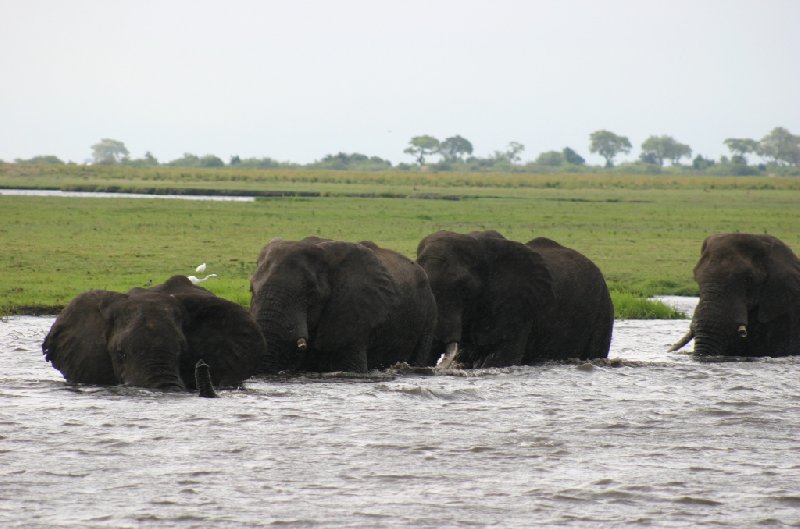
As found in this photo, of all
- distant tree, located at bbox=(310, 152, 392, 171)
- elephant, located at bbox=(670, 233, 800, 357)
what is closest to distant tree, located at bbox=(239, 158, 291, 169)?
distant tree, located at bbox=(310, 152, 392, 171)

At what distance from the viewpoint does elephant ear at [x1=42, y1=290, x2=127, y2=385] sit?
1331cm

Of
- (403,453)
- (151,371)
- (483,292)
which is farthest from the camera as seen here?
(483,292)

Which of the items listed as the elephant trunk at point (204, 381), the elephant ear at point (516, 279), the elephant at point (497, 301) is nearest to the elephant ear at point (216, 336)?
the elephant trunk at point (204, 381)

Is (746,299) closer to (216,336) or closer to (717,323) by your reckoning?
(717,323)

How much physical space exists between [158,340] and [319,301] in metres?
2.58

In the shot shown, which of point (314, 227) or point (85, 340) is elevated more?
point (85, 340)

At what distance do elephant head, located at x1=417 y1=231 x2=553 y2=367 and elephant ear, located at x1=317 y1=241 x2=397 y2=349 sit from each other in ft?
4.12

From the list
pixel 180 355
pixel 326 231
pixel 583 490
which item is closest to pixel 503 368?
pixel 180 355

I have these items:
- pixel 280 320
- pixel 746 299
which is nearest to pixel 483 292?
pixel 280 320

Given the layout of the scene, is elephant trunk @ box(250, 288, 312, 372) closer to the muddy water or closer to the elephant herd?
the elephant herd

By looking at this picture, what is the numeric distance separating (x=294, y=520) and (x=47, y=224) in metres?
31.8

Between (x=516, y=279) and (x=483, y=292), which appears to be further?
(x=516, y=279)

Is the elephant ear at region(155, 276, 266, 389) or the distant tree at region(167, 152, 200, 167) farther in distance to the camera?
the distant tree at region(167, 152, 200, 167)

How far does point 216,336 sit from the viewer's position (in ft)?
44.9
